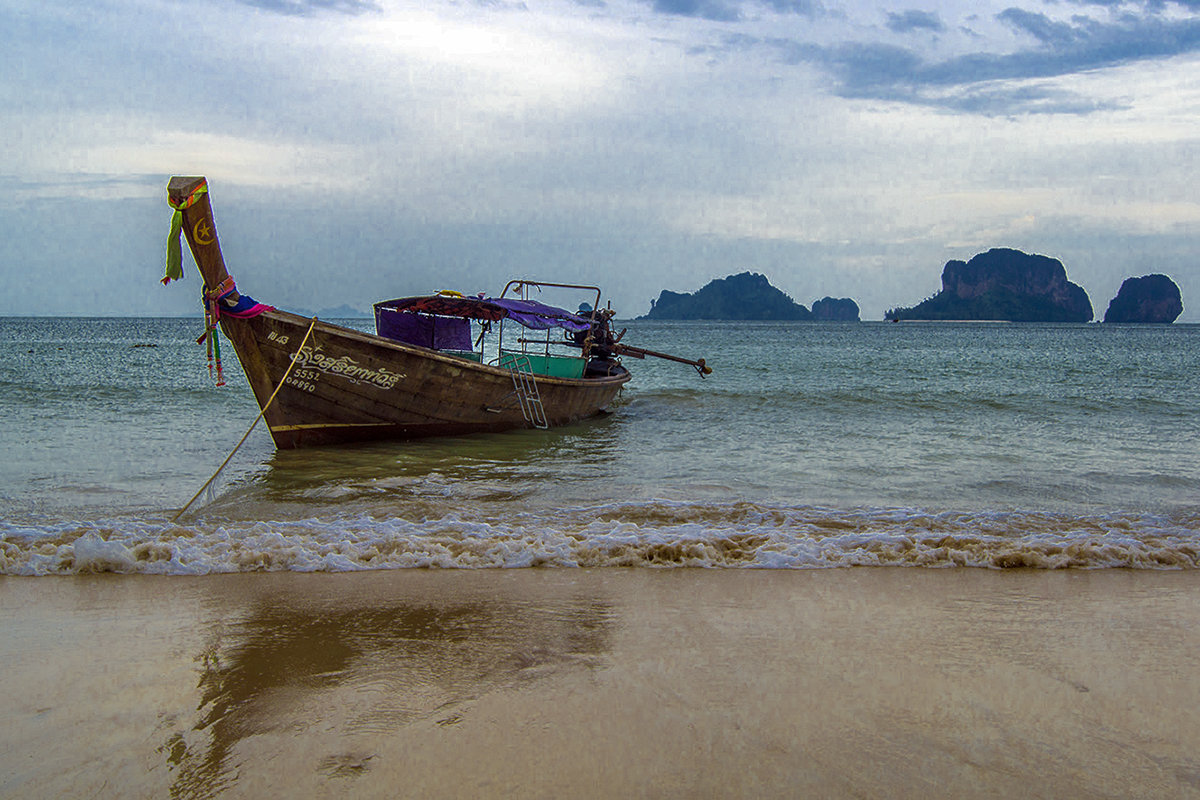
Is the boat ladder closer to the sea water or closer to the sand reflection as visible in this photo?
the sea water

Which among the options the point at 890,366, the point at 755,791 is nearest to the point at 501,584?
the point at 755,791

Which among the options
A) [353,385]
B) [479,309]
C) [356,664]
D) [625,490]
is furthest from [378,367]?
[356,664]

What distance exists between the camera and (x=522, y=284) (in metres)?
14.5

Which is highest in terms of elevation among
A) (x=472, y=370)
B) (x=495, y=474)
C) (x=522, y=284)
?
(x=522, y=284)

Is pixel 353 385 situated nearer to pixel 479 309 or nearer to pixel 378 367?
pixel 378 367

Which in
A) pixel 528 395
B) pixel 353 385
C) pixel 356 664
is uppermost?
pixel 353 385

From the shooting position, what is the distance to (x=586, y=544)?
546cm

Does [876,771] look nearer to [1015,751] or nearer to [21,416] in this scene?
[1015,751]

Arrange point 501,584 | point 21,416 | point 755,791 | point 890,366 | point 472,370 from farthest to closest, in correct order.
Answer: point 890,366 < point 21,416 < point 472,370 < point 501,584 < point 755,791

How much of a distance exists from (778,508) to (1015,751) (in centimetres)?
431

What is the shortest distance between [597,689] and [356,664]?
1.07 meters

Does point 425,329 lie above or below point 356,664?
above

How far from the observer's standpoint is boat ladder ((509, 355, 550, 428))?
1187 centimetres

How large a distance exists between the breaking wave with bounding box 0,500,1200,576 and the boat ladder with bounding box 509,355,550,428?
5434 millimetres
